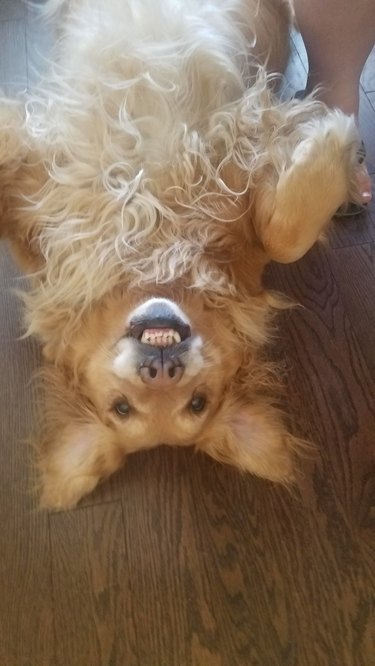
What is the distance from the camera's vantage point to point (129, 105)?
58.1 inches

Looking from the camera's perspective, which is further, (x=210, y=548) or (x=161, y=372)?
(x=210, y=548)

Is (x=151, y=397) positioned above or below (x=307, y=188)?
below

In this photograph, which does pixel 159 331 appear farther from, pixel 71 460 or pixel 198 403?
pixel 71 460

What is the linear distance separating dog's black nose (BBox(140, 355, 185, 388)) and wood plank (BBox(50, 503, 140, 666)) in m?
0.44

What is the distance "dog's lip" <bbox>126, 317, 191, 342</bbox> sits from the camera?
51.2 inches

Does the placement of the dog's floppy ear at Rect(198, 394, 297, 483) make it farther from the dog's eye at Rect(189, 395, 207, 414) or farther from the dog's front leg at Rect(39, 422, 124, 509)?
the dog's front leg at Rect(39, 422, 124, 509)

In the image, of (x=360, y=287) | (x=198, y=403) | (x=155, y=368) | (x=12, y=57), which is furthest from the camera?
(x=12, y=57)

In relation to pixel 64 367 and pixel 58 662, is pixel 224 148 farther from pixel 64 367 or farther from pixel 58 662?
pixel 58 662

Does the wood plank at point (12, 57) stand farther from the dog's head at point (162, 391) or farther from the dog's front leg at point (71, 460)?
the dog's front leg at point (71, 460)

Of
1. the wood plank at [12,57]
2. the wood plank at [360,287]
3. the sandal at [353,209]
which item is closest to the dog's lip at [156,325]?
the wood plank at [360,287]

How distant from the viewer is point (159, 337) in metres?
1.28

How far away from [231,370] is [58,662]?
0.74 m

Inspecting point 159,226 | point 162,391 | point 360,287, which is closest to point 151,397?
point 162,391

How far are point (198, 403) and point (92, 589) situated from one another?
0.51 m
